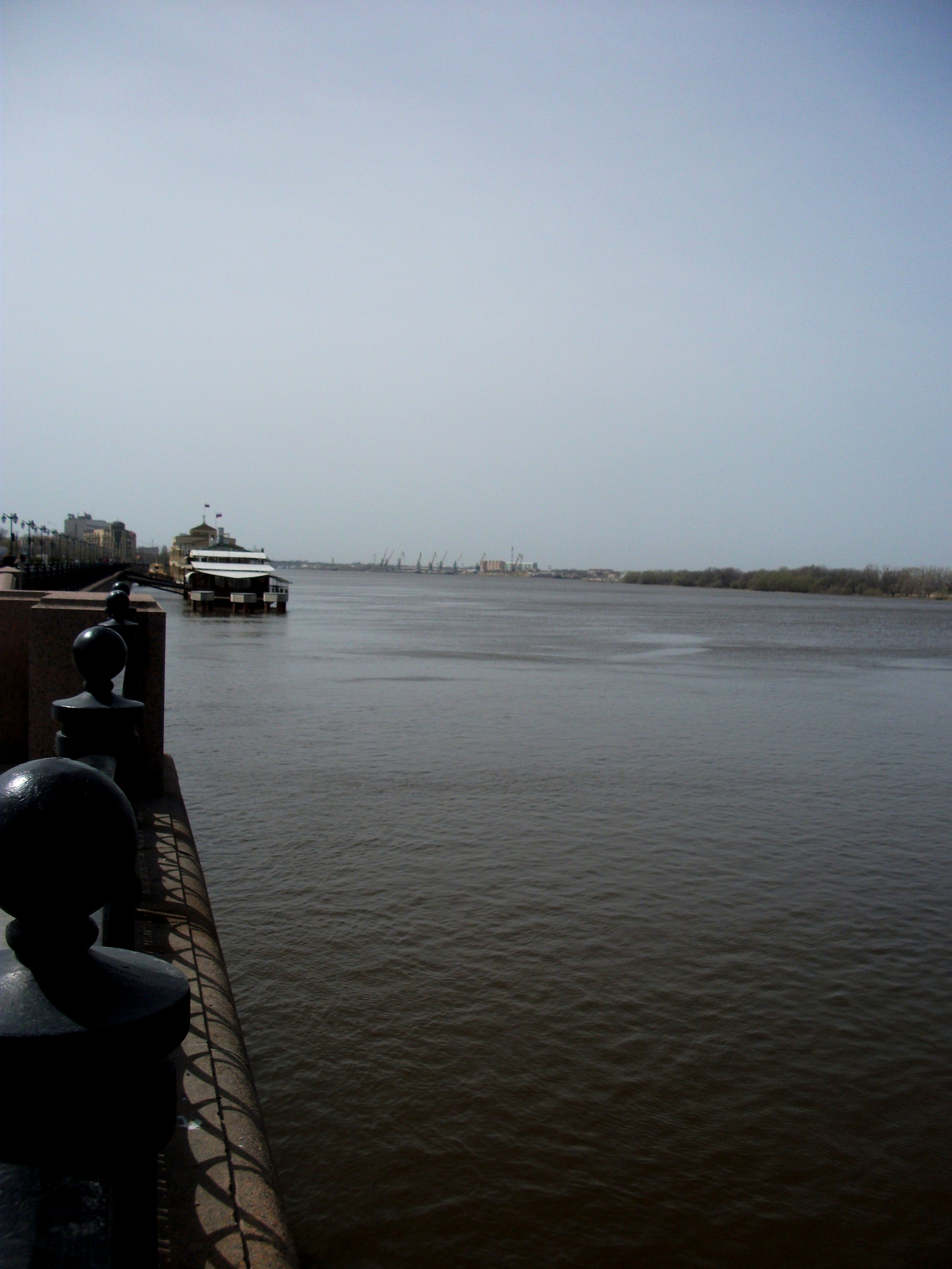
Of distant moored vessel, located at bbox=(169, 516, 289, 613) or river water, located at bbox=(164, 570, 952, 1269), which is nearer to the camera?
river water, located at bbox=(164, 570, 952, 1269)

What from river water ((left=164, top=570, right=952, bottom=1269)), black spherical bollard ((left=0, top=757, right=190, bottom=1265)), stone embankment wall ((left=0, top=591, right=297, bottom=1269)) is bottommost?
river water ((left=164, top=570, right=952, bottom=1269))

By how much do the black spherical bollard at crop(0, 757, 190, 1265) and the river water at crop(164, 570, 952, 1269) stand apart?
410 cm

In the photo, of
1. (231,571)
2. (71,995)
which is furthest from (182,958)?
(231,571)

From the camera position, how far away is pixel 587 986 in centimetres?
732

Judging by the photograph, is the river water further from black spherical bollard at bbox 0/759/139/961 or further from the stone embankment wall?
black spherical bollard at bbox 0/759/139/961

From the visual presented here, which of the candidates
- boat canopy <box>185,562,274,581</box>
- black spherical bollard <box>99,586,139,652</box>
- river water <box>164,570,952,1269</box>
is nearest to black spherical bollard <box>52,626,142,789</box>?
black spherical bollard <box>99,586,139,652</box>

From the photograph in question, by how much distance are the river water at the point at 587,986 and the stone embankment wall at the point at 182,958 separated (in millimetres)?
1282

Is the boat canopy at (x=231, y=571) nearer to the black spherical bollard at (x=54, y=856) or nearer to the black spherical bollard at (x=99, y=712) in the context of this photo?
the black spherical bollard at (x=99, y=712)

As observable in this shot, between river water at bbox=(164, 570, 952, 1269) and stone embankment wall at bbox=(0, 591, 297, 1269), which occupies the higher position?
stone embankment wall at bbox=(0, 591, 297, 1269)

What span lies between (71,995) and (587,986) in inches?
263

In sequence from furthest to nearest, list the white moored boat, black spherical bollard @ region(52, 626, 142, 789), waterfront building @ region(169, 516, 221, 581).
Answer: waterfront building @ region(169, 516, 221, 581) < the white moored boat < black spherical bollard @ region(52, 626, 142, 789)

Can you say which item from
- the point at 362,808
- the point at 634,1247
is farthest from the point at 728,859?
the point at 634,1247

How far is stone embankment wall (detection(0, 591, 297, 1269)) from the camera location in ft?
9.84

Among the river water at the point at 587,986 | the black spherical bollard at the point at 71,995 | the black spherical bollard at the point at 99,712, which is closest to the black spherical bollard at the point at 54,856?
the black spherical bollard at the point at 71,995
